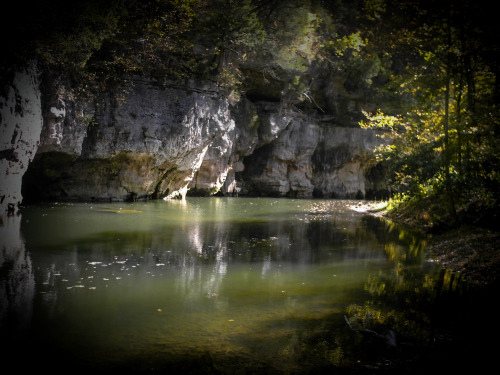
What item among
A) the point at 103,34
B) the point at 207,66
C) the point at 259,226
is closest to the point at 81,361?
the point at 259,226

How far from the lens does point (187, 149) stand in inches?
1046

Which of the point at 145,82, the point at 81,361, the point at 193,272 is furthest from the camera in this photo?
the point at 145,82

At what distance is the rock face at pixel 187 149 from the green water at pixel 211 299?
33.0 feet

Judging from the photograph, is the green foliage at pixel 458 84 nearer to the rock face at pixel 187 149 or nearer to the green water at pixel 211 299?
the green water at pixel 211 299

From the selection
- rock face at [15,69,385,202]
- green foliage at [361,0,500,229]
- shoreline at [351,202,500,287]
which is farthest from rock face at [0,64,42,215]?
shoreline at [351,202,500,287]

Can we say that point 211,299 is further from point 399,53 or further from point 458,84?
point 399,53

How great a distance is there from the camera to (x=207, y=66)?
1040 inches

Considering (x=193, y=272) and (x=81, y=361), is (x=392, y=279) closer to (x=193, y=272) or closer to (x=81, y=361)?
(x=193, y=272)

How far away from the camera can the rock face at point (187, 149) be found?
2150 centimetres

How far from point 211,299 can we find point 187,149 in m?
20.8

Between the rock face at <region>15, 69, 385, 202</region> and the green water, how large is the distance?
1007 cm

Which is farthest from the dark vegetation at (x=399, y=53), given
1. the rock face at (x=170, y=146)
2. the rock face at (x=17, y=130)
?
the rock face at (x=170, y=146)

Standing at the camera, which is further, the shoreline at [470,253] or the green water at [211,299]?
the shoreline at [470,253]

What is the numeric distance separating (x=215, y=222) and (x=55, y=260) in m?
8.22
